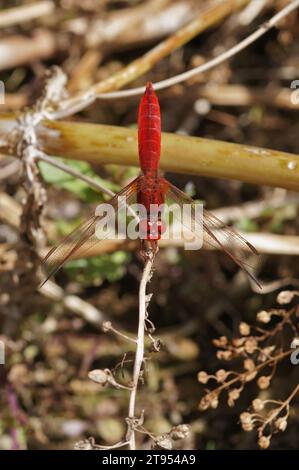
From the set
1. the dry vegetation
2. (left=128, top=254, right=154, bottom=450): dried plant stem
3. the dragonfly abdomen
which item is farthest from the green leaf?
(left=128, top=254, right=154, bottom=450): dried plant stem

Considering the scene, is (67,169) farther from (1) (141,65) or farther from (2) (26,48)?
(2) (26,48)

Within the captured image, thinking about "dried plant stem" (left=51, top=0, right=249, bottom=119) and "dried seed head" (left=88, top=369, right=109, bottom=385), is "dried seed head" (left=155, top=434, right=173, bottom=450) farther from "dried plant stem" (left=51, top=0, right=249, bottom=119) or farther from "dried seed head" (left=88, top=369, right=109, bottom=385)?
"dried plant stem" (left=51, top=0, right=249, bottom=119)

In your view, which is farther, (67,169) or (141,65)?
(141,65)

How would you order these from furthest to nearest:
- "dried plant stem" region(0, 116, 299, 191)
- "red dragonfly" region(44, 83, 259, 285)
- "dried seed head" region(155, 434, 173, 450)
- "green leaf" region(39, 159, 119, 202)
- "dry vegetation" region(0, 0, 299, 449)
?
"green leaf" region(39, 159, 119, 202), "dry vegetation" region(0, 0, 299, 449), "dried plant stem" region(0, 116, 299, 191), "red dragonfly" region(44, 83, 259, 285), "dried seed head" region(155, 434, 173, 450)

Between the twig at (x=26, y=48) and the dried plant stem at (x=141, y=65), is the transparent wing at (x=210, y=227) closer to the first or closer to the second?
the dried plant stem at (x=141, y=65)

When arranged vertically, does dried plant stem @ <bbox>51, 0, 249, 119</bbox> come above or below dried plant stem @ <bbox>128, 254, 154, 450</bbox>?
above

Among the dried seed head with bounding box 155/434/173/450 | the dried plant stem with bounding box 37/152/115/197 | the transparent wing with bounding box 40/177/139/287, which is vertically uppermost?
the dried plant stem with bounding box 37/152/115/197

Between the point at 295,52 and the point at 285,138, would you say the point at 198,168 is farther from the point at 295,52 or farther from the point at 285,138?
the point at 295,52

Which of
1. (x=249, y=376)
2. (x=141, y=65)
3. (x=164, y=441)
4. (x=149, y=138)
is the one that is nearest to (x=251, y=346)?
(x=249, y=376)

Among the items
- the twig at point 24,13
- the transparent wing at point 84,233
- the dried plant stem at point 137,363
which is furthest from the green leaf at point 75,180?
the twig at point 24,13
